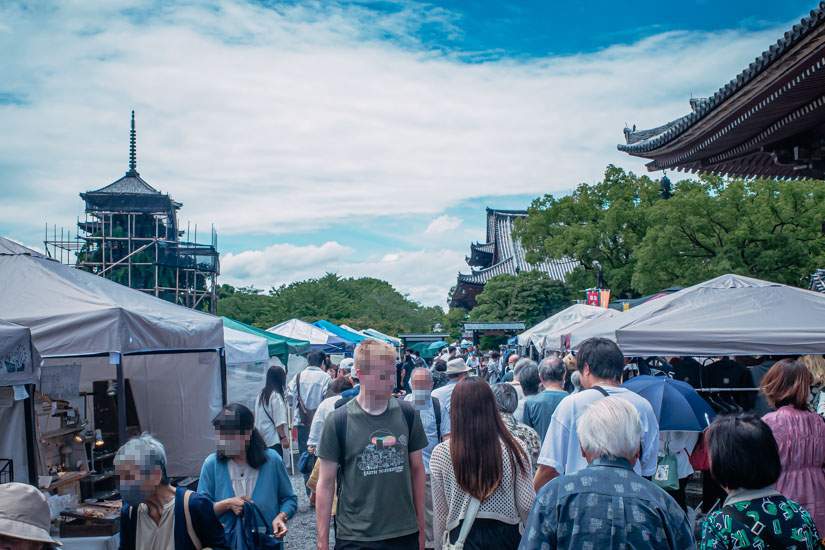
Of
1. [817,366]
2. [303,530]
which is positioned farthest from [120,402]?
[817,366]

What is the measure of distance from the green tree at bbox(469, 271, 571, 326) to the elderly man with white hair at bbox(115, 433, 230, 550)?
26.5 m

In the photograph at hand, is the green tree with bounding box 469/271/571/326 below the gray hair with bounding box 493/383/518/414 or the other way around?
the other way around

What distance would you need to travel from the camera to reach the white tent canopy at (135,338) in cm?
557

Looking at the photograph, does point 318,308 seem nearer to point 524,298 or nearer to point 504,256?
point 504,256

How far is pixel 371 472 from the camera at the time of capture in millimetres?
3256

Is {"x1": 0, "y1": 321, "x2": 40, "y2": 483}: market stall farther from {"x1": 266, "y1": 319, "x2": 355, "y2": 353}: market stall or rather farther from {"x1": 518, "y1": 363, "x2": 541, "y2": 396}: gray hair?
{"x1": 266, "y1": 319, "x2": 355, "y2": 353}: market stall

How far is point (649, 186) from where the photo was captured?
945 inches

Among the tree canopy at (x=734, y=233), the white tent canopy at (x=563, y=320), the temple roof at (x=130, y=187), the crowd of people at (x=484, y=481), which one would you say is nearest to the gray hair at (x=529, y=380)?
the crowd of people at (x=484, y=481)

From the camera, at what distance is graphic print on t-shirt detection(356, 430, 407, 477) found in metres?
3.26

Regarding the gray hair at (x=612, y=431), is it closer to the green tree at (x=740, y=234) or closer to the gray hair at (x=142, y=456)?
the gray hair at (x=142, y=456)

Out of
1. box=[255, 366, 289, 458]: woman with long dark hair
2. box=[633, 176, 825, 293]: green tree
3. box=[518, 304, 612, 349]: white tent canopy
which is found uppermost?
box=[633, 176, 825, 293]: green tree

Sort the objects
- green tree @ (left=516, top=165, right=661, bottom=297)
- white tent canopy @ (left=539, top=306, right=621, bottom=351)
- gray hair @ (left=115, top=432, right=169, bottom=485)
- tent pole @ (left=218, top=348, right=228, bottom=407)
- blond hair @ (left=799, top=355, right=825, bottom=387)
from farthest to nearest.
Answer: green tree @ (left=516, top=165, right=661, bottom=297)
white tent canopy @ (left=539, top=306, right=621, bottom=351)
tent pole @ (left=218, top=348, right=228, bottom=407)
blond hair @ (left=799, top=355, right=825, bottom=387)
gray hair @ (left=115, top=432, right=169, bottom=485)

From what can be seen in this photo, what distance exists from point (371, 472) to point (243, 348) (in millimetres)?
7434

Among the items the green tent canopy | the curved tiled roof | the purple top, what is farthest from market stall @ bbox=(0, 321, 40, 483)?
the green tent canopy
